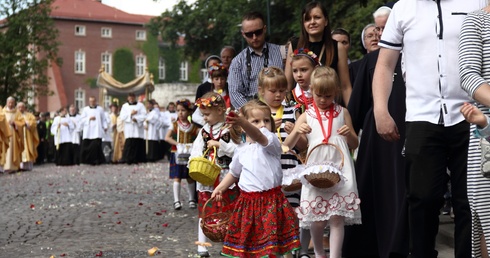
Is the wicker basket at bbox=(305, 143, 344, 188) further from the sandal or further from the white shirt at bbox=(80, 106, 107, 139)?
the white shirt at bbox=(80, 106, 107, 139)

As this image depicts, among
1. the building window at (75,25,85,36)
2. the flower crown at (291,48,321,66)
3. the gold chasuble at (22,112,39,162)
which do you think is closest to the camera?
the flower crown at (291,48,321,66)

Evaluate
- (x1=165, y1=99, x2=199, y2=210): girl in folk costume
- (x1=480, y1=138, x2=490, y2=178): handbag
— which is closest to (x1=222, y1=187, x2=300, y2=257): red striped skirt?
(x1=480, y1=138, x2=490, y2=178): handbag

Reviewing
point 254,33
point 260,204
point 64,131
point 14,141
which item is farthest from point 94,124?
point 260,204

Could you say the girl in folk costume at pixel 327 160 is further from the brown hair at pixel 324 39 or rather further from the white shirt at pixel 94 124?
the white shirt at pixel 94 124

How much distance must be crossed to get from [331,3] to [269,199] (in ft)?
74.5

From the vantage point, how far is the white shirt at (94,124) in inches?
1336

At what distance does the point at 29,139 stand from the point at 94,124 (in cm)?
359

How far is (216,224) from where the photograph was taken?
275 inches

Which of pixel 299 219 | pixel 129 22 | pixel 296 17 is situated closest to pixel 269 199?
pixel 299 219

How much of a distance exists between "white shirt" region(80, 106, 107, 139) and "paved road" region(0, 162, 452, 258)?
13.5 metres

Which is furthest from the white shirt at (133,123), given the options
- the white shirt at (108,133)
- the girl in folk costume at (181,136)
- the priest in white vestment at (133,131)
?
the girl in folk costume at (181,136)

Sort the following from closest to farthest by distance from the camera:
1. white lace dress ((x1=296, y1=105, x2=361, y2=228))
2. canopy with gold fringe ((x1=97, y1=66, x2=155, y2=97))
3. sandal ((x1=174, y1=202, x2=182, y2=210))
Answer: white lace dress ((x1=296, y1=105, x2=361, y2=228)) < sandal ((x1=174, y1=202, x2=182, y2=210)) < canopy with gold fringe ((x1=97, y1=66, x2=155, y2=97))

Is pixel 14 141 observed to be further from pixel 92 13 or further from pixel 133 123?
pixel 92 13

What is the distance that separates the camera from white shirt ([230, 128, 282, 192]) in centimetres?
699
